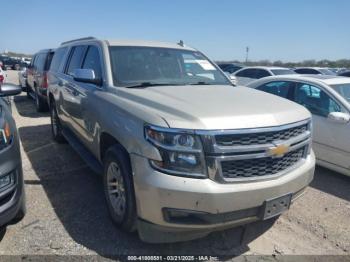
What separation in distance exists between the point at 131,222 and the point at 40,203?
1.56 meters

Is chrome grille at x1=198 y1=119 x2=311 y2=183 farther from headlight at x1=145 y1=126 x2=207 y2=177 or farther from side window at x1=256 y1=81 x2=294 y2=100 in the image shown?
side window at x1=256 y1=81 x2=294 y2=100

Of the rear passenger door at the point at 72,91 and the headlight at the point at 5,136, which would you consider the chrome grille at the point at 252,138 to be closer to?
the headlight at the point at 5,136

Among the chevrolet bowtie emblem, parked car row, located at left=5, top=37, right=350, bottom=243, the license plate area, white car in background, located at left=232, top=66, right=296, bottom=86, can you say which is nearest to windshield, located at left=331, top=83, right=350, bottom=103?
parked car row, located at left=5, top=37, right=350, bottom=243

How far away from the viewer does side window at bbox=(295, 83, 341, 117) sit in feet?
17.5

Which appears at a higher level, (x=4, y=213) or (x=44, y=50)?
(x=44, y=50)

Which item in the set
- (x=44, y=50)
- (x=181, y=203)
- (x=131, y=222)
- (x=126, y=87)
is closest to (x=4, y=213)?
(x=131, y=222)

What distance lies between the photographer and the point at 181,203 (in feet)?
8.89

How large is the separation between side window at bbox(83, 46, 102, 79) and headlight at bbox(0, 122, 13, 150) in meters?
1.31

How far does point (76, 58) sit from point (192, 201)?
362 centimetres

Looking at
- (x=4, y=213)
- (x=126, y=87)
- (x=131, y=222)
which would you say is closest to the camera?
(x=4, y=213)

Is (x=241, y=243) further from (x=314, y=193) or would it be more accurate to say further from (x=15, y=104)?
(x=15, y=104)

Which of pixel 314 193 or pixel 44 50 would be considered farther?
pixel 44 50

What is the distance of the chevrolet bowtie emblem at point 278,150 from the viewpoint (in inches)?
115

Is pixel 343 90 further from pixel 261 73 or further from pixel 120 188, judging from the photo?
pixel 261 73
